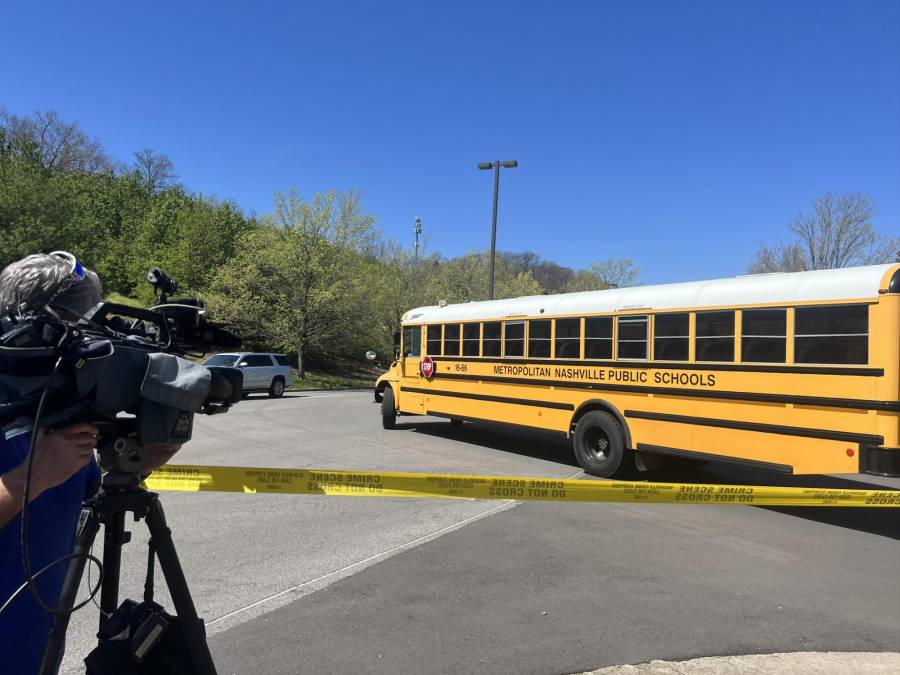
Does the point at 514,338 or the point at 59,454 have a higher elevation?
the point at 514,338

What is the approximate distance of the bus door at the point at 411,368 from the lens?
12.4 m

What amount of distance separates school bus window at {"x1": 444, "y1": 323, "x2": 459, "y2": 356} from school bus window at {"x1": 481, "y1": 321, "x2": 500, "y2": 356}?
82cm

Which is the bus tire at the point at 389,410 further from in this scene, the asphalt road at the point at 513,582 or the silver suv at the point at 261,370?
the silver suv at the point at 261,370

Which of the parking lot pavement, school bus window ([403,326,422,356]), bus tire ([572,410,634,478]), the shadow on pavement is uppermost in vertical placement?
school bus window ([403,326,422,356])

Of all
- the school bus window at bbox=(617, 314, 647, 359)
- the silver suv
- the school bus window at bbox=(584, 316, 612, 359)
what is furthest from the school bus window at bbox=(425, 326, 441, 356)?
the silver suv

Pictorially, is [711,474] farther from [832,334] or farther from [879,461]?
[832,334]

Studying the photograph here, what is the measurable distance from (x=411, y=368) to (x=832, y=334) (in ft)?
26.1

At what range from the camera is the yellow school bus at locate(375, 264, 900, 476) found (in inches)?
240

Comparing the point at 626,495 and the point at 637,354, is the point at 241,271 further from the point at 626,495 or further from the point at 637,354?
the point at 626,495

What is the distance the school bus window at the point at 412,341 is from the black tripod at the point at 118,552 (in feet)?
35.2

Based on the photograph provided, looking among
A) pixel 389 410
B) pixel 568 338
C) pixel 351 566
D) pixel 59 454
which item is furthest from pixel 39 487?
pixel 389 410

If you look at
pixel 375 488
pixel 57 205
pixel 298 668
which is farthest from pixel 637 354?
pixel 57 205

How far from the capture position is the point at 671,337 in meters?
7.90

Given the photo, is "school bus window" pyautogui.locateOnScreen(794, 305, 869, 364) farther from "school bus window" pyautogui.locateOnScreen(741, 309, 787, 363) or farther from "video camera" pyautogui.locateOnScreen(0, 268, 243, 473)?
"video camera" pyautogui.locateOnScreen(0, 268, 243, 473)
